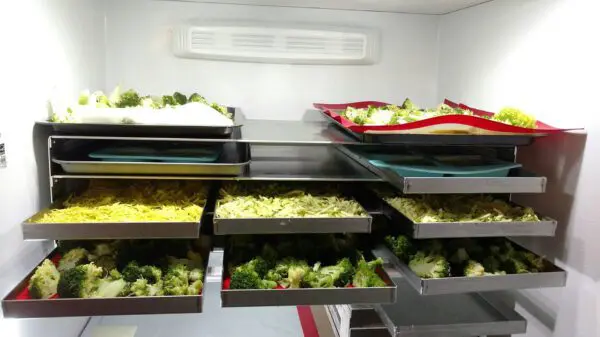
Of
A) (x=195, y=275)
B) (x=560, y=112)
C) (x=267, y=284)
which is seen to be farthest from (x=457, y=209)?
(x=195, y=275)

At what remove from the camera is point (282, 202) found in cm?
134

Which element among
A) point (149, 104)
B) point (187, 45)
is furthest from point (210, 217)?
point (187, 45)

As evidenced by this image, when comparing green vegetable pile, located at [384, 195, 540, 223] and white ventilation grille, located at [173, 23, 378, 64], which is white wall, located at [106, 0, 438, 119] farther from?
green vegetable pile, located at [384, 195, 540, 223]

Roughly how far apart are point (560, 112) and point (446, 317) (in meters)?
0.67

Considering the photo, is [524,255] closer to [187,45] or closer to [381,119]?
[381,119]

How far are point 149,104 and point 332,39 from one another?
2.57 ft

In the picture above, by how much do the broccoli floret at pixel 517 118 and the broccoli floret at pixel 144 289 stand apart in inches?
40.9

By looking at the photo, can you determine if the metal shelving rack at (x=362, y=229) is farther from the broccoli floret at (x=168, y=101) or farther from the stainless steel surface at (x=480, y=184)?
the broccoli floret at (x=168, y=101)

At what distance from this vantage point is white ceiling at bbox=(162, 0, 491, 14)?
5.55 ft

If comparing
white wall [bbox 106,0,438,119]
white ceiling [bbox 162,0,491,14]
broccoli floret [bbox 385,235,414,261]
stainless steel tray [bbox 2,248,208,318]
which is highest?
white ceiling [bbox 162,0,491,14]

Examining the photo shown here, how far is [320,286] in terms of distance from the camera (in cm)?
121

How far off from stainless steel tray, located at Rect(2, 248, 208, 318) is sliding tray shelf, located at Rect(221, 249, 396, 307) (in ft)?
0.29

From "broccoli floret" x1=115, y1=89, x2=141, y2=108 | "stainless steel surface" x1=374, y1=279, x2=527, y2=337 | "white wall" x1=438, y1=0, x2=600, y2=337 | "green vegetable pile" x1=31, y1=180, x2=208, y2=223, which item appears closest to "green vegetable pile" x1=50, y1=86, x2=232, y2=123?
"broccoli floret" x1=115, y1=89, x2=141, y2=108

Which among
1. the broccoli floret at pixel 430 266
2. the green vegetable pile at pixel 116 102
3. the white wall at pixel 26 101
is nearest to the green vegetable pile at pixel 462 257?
the broccoli floret at pixel 430 266
